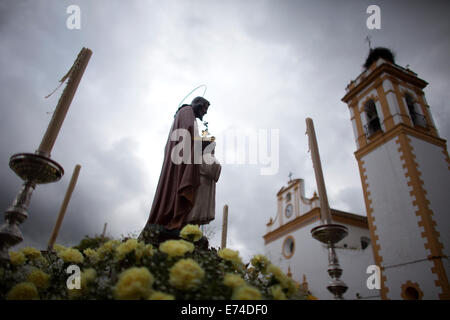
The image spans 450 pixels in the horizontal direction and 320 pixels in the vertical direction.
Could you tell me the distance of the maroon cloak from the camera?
8.32 ft

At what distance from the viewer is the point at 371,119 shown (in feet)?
43.4

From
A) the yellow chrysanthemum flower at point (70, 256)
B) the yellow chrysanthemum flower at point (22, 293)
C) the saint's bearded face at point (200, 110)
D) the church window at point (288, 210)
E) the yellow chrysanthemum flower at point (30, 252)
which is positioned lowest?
the yellow chrysanthemum flower at point (22, 293)

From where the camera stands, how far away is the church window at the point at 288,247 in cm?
1778

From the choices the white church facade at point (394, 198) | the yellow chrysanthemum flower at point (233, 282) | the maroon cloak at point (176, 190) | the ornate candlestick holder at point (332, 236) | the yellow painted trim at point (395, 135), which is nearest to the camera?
the yellow chrysanthemum flower at point (233, 282)

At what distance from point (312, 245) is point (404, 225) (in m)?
7.20

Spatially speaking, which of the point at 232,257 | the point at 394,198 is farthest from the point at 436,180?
the point at 232,257

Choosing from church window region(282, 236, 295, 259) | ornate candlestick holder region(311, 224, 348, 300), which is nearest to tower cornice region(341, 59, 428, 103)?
church window region(282, 236, 295, 259)

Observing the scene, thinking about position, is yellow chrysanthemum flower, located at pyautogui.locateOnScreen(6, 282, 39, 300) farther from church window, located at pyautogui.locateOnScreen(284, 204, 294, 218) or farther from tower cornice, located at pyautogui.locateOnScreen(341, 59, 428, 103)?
church window, located at pyautogui.locateOnScreen(284, 204, 294, 218)

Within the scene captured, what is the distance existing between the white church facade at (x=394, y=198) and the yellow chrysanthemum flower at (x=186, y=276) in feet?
19.1

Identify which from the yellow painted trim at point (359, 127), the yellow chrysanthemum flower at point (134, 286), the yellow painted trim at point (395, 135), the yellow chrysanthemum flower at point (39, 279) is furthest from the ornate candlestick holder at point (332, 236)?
the yellow painted trim at point (359, 127)

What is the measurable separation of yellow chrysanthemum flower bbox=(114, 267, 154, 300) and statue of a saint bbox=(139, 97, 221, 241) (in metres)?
1.25

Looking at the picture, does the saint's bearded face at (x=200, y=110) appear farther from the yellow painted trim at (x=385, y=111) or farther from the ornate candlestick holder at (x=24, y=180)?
the yellow painted trim at (x=385, y=111)

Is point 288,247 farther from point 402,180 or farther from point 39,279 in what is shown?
point 39,279
